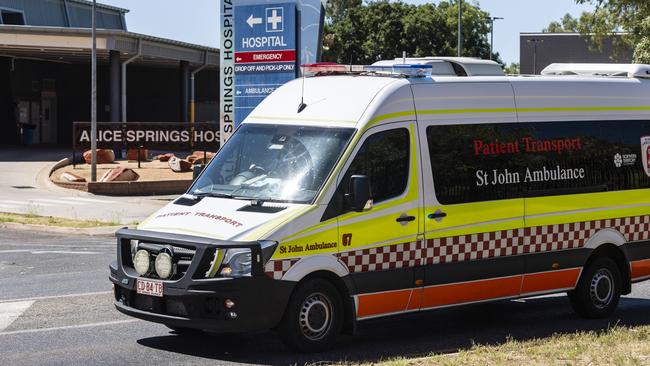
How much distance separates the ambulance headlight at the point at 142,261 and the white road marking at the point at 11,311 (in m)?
1.90

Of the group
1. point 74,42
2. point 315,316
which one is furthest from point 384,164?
point 74,42

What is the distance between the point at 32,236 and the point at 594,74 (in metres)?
13.4

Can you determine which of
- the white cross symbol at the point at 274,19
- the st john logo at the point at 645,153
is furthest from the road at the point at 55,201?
the st john logo at the point at 645,153

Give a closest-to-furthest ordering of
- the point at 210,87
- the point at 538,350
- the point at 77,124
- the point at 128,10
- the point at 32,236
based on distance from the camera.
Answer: the point at 538,350, the point at 32,236, the point at 77,124, the point at 128,10, the point at 210,87

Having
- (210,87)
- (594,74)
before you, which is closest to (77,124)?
(594,74)

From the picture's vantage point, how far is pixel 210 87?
70.8 metres

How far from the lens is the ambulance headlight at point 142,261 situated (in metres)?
9.80

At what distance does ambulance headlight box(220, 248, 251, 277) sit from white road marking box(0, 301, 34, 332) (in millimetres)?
2820

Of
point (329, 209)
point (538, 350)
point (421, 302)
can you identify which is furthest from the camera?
point (421, 302)

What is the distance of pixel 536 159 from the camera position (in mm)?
11734

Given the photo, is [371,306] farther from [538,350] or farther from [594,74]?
[594,74]

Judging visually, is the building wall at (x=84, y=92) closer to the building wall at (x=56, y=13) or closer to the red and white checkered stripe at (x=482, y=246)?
the building wall at (x=56, y=13)

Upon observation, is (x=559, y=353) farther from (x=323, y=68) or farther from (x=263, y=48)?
(x=263, y=48)

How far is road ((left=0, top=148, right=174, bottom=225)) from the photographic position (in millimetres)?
27328
